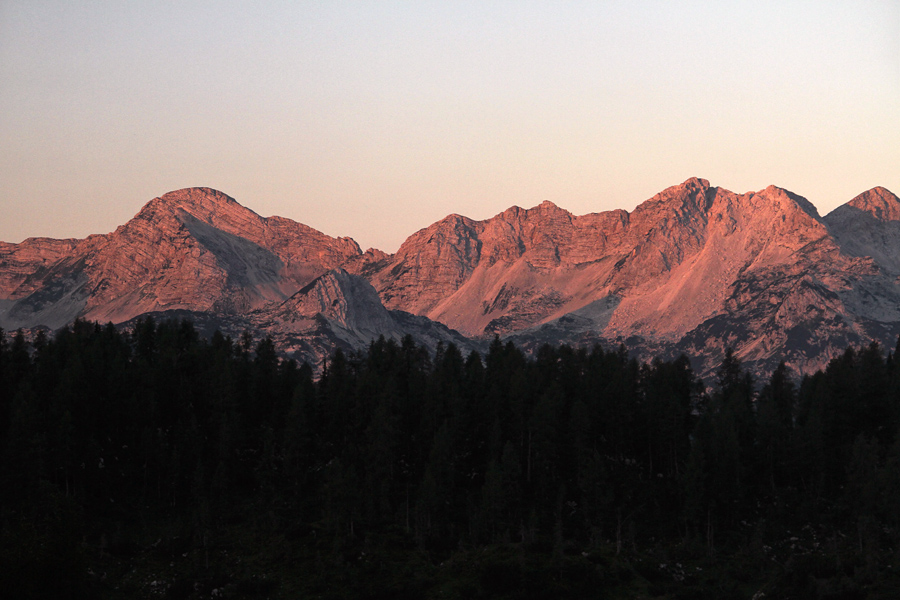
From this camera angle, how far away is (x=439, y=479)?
126 m

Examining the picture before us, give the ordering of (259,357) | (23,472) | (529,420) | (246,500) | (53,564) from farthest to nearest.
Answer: (259,357) → (529,420) → (246,500) → (23,472) → (53,564)

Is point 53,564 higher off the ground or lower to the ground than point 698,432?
lower

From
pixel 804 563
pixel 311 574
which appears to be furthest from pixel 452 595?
pixel 804 563

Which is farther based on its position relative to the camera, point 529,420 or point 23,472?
point 529,420

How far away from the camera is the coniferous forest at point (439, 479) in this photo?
109 meters

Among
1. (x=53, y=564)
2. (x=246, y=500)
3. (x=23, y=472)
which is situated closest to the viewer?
(x=53, y=564)

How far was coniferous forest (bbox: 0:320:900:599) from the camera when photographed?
10906cm

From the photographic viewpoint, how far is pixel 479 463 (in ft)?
465

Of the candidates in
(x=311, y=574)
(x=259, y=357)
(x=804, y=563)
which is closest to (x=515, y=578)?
(x=311, y=574)

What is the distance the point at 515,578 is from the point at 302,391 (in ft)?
146

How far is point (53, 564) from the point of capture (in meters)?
85.8

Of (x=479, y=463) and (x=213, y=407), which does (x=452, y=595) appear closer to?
(x=479, y=463)

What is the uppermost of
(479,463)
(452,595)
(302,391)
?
(302,391)

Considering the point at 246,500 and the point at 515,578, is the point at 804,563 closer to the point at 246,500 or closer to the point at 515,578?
the point at 515,578
